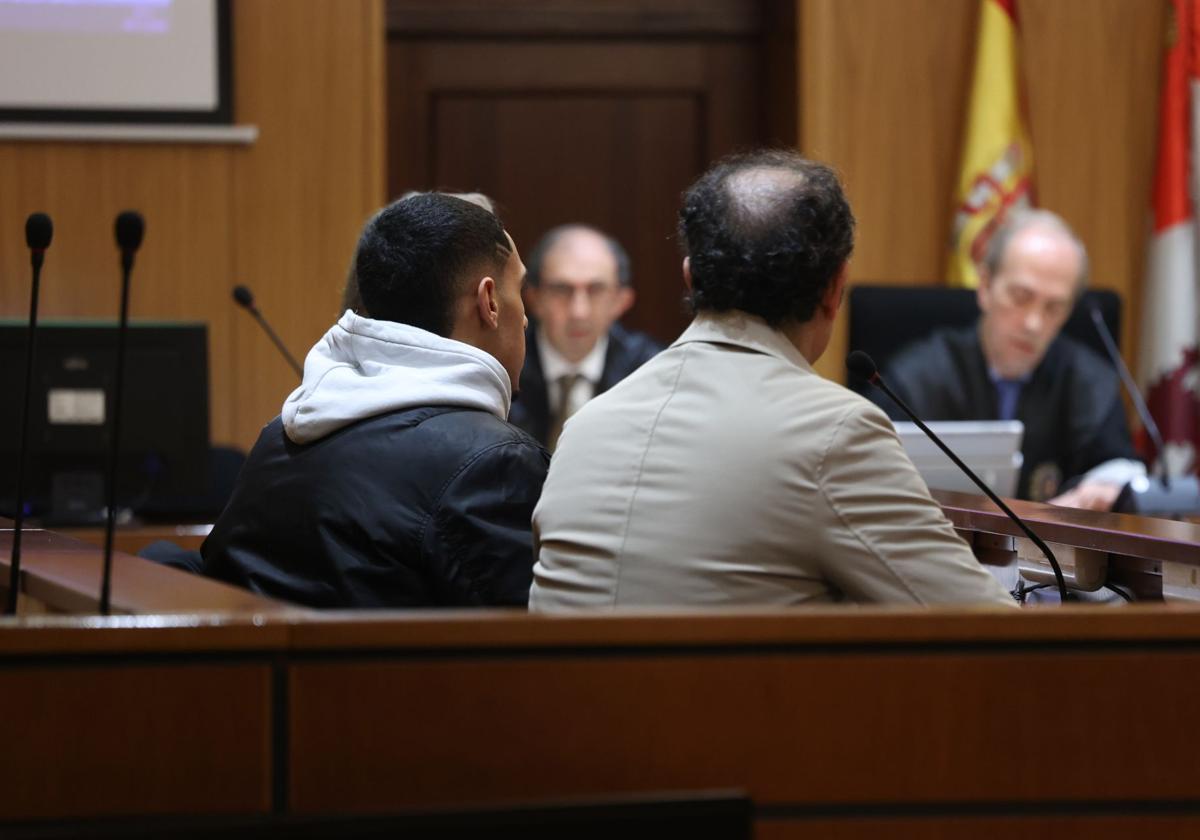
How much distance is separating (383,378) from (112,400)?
183cm

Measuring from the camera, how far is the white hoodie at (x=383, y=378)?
6.74 feet

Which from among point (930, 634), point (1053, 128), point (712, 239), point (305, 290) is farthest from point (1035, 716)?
point (1053, 128)

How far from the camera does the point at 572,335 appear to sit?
4.63m

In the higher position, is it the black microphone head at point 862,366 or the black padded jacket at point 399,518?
the black microphone head at point 862,366

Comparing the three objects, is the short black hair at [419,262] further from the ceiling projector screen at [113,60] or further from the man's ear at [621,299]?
the ceiling projector screen at [113,60]

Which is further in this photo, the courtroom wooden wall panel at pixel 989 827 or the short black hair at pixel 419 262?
the short black hair at pixel 419 262

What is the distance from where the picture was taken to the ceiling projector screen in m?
4.88

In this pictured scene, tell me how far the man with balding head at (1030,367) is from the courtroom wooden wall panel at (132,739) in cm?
342

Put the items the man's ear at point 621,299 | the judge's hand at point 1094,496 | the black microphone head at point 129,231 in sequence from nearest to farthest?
the black microphone head at point 129,231, the judge's hand at point 1094,496, the man's ear at point 621,299

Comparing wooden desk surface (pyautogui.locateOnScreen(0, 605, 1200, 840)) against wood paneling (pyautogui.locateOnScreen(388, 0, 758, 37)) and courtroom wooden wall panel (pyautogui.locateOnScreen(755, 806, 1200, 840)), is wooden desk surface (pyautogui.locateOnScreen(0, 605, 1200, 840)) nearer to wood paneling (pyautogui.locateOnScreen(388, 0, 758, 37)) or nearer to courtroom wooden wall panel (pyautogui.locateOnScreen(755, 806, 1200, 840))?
courtroom wooden wall panel (pyautogui.locateOnScreen(755, 806, 1200, 840))

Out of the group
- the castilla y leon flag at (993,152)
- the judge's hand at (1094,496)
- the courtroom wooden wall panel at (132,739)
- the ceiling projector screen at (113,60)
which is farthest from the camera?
the castilla y leon flag at (993,152)

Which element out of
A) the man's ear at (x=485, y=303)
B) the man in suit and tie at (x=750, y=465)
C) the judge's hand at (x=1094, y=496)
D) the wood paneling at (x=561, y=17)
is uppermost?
the wood paneling at (x=561, y=17)

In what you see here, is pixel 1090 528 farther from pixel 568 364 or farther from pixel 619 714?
pixel 568 364

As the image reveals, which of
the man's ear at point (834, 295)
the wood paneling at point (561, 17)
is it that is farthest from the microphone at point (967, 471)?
the wood paneling at point (561, 17)
